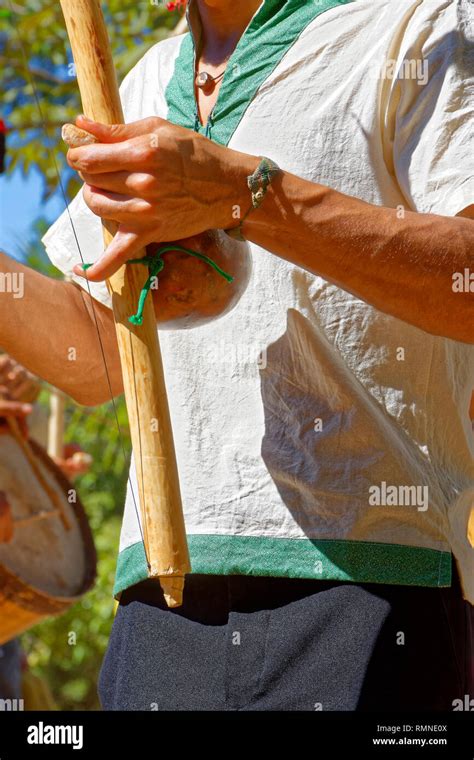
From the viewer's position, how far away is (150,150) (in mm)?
996

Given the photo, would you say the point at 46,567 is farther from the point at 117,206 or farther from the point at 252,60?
the point at 117,206

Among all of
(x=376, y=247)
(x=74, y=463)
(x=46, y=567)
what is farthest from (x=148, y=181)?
(x=74, y=463)

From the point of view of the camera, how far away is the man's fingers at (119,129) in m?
1.01

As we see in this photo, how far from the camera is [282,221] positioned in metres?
1.09

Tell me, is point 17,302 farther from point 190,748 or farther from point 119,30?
point 119,30

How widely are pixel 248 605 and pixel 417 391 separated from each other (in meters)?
0.28

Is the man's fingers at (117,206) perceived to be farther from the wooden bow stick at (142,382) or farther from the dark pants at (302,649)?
the dark pants at (302,649)

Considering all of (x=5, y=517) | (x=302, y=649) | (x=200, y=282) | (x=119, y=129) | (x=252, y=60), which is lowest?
(x=302, y=649)

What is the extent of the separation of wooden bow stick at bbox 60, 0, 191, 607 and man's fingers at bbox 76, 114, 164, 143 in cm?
4

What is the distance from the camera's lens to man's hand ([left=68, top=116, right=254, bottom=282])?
998 millimetres

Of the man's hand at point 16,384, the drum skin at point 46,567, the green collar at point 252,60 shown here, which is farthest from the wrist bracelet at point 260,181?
the man's hand at point 16,384

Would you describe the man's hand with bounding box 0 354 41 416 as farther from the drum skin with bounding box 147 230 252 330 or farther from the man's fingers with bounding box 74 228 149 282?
the man's fingers with bounding box 74 228 149 282

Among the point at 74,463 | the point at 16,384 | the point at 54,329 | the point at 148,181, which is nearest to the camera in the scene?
the point at 148,181

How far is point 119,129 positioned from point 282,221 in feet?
0.57
